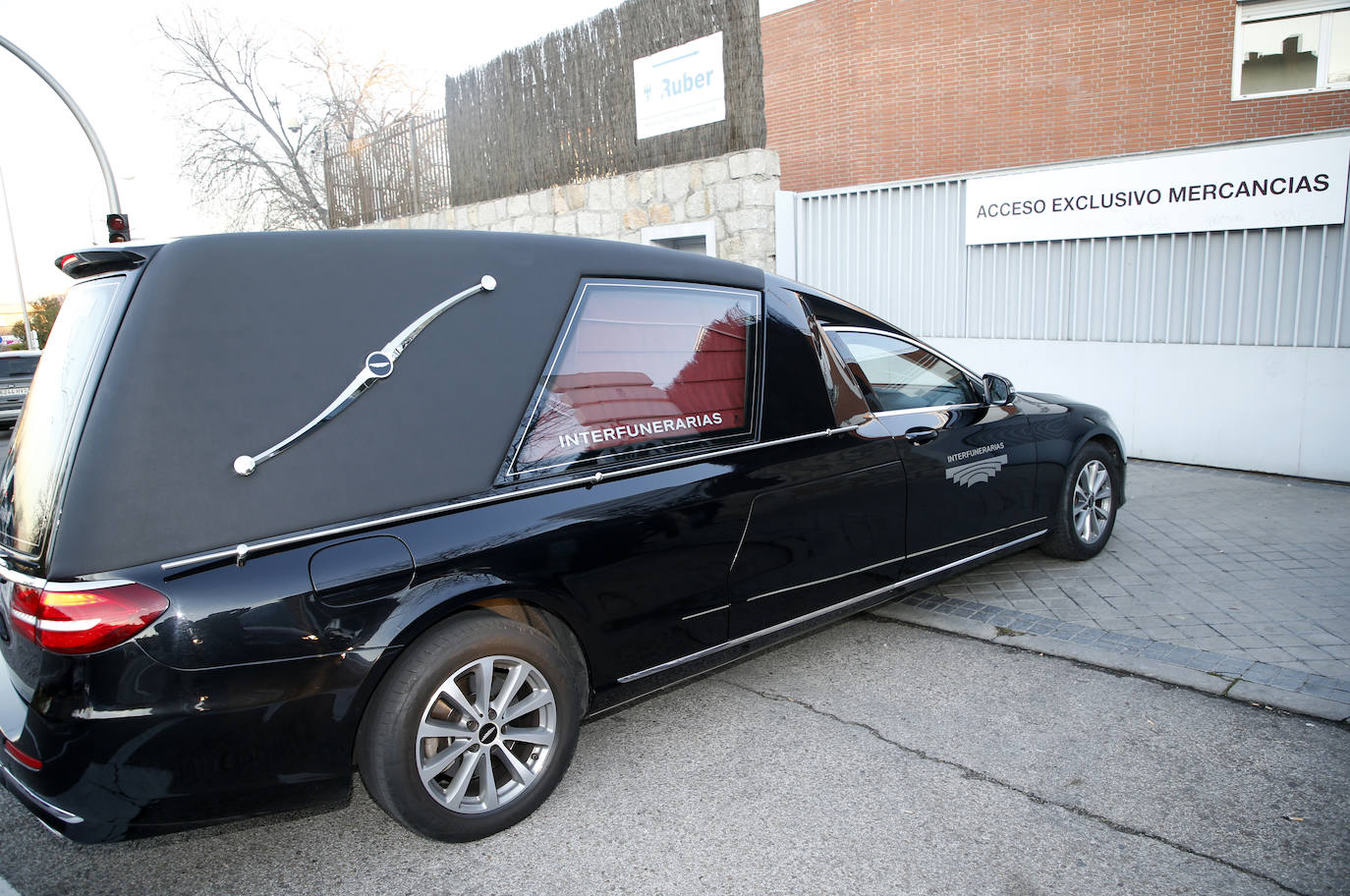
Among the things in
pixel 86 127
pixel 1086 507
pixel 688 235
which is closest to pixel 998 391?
pixel 1086 507

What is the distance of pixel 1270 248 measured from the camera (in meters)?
7.24

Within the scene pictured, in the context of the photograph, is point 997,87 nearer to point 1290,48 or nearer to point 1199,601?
point 1290,48

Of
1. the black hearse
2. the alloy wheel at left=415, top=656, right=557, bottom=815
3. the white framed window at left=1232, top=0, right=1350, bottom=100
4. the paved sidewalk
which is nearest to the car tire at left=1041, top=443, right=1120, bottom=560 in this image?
the paved sidewalk

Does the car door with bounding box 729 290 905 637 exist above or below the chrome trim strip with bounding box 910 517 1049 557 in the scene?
above

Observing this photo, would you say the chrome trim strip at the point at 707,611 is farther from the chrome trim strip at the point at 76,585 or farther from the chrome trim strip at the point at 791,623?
the chrome trim strip at the point at 76,585

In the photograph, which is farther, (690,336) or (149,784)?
(690,336)

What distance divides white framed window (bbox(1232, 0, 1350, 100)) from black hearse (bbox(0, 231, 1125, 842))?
14528 millimetres

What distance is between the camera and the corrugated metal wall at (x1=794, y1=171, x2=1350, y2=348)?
7.15 metres

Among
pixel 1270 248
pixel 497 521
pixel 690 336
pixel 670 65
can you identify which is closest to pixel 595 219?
pixel 670 65

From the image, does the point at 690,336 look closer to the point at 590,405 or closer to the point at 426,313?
the point at 590,405

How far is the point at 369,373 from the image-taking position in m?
2.71

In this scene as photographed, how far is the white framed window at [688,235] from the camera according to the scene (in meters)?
10.2

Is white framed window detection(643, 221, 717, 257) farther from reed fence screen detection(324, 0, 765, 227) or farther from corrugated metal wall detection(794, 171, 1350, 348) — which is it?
corrugated metal wall detection(794, 171, 1350, 348)

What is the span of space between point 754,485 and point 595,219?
8639 mm
